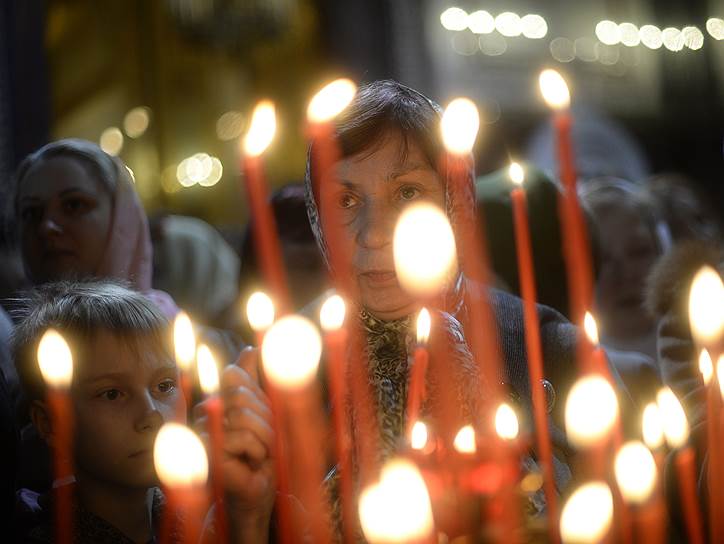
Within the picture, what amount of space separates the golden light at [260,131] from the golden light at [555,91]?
0.43m

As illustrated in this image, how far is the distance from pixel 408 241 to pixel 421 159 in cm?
40

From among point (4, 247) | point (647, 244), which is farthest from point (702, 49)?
point (4, 247)

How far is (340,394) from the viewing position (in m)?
1.53

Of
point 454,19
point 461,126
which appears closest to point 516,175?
point 461,126

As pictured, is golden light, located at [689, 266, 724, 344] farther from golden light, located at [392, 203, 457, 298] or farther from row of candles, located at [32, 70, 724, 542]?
golden light, located at [392, 203, 457, 298]

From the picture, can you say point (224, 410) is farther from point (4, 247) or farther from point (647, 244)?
point (647, 244)

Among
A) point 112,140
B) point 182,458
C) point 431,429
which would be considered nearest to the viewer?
point 182,458

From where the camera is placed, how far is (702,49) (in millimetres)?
9469

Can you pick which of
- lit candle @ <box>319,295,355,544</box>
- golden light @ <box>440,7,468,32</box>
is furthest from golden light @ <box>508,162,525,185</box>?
golden light @ <box>440,7,468,32</box>

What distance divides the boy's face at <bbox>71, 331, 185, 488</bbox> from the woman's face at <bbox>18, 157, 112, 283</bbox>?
420mm

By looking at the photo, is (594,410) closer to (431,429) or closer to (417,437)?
(417,437)

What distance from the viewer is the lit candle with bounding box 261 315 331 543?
1.16m

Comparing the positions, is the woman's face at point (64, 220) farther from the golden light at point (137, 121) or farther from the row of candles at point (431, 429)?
the golden light at point (137, 121)

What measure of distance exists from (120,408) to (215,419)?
0.66 meters
